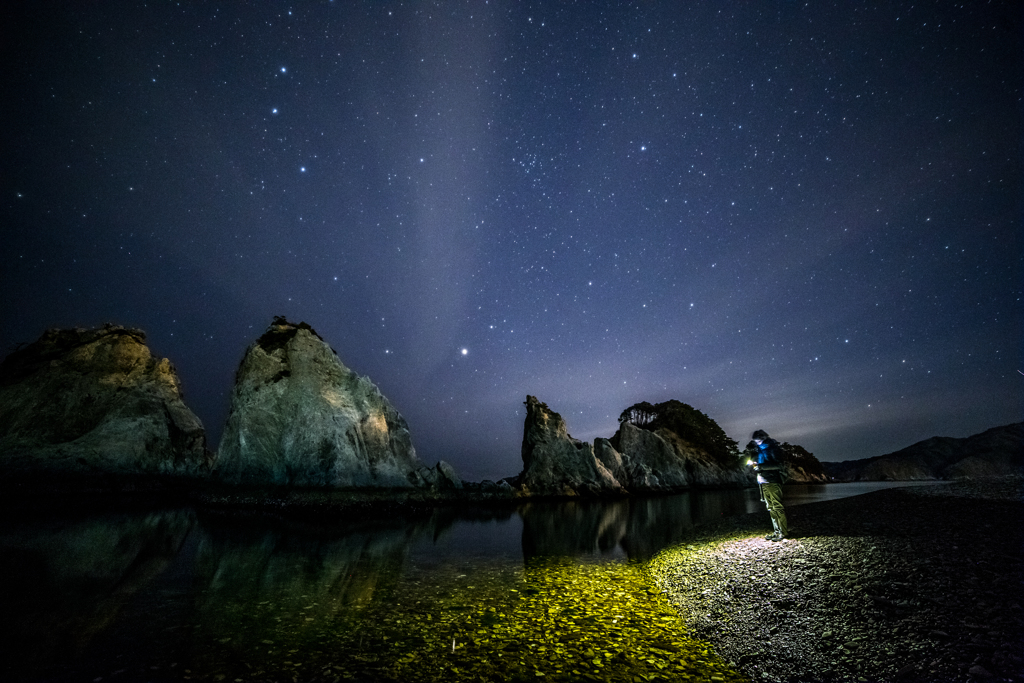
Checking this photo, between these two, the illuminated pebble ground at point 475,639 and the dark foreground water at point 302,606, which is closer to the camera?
the illuminated pebble ground at point 475,639

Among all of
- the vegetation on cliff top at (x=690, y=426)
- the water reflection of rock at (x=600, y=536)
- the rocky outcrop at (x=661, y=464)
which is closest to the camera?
the water reflection of rock at (x=600, y=536)

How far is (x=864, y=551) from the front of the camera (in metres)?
10.2

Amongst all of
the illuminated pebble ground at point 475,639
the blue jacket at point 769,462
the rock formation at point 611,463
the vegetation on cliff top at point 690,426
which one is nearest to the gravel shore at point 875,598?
the illuminated pebble ground at point 475,639

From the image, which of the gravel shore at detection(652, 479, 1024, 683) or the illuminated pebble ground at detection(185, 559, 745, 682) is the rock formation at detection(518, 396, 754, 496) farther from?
the illuminated pebble ground at detection(185, 559, 745, 682)

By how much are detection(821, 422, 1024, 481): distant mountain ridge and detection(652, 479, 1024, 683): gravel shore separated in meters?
108

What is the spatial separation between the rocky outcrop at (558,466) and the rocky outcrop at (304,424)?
21.5m

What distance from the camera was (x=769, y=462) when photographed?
1446cm

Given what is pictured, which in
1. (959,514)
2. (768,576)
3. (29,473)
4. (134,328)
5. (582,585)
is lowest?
(582,585)

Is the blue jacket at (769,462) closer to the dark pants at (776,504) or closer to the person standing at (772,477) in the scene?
the person standing at (772,477)

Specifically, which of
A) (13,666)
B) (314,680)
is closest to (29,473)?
(13,666)

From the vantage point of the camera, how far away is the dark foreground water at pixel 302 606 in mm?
7312

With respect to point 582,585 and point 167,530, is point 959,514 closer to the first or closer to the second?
point 582,585

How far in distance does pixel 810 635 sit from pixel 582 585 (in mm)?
7171

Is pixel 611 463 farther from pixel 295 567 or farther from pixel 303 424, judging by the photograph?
pixel 295 567
